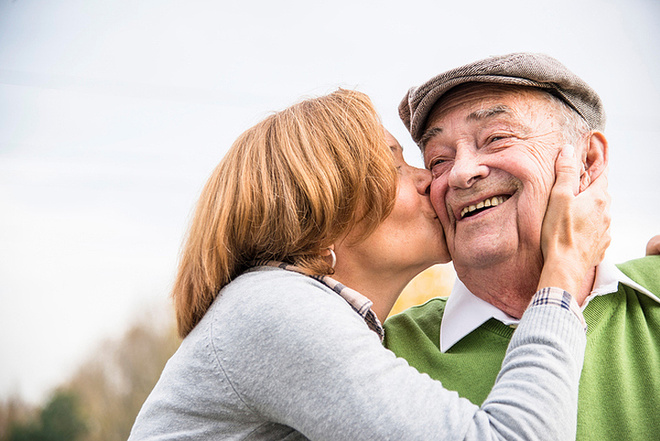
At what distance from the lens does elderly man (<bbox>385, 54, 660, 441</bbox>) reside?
1664mm

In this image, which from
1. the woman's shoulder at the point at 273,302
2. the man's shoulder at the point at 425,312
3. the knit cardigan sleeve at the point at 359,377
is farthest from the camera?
the man's shoulder at the point at 425,312

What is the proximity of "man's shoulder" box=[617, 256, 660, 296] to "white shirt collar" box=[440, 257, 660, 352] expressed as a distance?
95mm

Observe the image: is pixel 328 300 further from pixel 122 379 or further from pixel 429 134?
pixel 122 379

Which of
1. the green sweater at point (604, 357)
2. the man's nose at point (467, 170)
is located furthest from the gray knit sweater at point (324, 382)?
the man's nose at point (467, 170)

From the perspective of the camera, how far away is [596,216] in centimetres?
171

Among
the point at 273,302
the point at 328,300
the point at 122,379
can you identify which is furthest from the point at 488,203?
the point at 122,379

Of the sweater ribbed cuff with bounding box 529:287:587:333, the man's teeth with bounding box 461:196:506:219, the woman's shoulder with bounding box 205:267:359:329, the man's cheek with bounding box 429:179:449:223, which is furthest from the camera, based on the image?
the man's cheek with bounding box 429:179:449:223

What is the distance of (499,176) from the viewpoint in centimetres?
177

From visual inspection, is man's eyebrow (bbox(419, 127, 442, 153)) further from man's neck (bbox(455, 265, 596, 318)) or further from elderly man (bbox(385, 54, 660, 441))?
man's neck (bbox(455, 265, 596, 318))

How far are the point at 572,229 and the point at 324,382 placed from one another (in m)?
0.92

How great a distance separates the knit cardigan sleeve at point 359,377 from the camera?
1105mm

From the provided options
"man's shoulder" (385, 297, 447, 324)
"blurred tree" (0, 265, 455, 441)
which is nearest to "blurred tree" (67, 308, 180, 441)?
"blurred tree" (0, 265, 455, 441)

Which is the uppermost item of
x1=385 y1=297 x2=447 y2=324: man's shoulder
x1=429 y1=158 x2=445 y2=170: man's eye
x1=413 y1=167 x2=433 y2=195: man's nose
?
x1=429 y1=158 x2=445 y2=170: man's eye

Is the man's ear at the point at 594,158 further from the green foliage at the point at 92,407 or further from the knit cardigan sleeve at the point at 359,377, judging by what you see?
the green foliage at the point at 92,407
